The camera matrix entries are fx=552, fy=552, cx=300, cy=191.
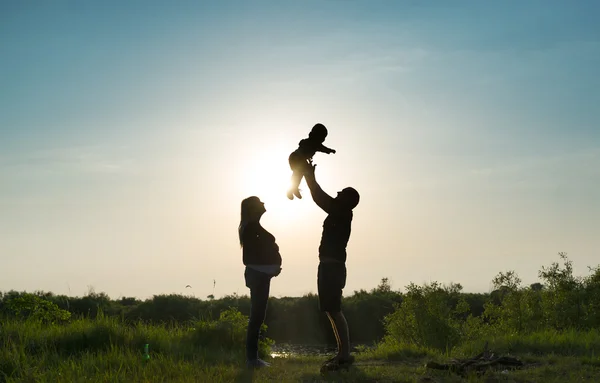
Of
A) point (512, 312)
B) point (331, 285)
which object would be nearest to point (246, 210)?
point (331, 285)

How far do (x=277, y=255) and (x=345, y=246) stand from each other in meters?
1.31

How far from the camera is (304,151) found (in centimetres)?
896

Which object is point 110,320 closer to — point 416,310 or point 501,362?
point 501,362

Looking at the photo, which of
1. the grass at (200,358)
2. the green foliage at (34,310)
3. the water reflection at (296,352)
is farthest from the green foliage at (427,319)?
the green foliage at (34,310)

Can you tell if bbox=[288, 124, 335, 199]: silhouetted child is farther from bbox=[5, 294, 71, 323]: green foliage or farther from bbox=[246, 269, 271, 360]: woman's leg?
bbox=[5, 294, 71, 323]: green foliage

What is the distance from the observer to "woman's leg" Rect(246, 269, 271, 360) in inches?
372

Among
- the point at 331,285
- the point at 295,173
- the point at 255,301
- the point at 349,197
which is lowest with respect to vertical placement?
the point at 255,301

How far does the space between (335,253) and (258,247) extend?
144cm

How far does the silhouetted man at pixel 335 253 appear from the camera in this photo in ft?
28.9

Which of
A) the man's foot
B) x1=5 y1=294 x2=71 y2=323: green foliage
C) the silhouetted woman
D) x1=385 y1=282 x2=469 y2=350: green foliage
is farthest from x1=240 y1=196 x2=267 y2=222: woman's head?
x1=385 y1=282 x2=469 y2=350: green foliage

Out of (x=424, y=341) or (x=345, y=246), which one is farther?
(x=424, y=341)

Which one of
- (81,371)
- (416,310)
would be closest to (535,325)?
(416,310)

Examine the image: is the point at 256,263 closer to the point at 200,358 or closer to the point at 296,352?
the point at 200,358

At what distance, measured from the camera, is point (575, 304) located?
25.1 m
